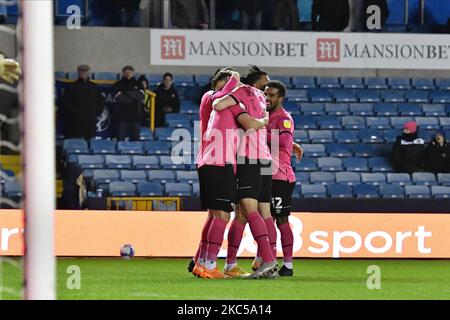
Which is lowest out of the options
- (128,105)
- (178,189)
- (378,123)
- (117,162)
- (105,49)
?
(178,189)

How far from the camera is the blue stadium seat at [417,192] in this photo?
62.9 ft

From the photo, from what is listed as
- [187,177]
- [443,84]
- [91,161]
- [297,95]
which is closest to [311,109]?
[297,95]

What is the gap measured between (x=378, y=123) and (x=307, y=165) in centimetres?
200

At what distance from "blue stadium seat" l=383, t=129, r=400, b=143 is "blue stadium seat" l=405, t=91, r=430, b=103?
1120 millimetres

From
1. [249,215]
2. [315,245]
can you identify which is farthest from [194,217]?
[249,215]

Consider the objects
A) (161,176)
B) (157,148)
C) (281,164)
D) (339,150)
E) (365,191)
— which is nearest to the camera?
(281,164)

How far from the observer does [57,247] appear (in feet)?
48.4

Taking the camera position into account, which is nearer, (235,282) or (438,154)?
(235,282)

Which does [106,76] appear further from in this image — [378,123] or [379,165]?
[379,165]

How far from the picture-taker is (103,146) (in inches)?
754

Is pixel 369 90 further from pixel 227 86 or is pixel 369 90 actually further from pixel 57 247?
pixel 227 86

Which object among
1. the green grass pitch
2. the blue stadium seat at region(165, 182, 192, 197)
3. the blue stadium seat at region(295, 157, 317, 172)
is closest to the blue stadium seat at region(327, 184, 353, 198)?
the blue stadium seat at region(295, 157, 317, 172)

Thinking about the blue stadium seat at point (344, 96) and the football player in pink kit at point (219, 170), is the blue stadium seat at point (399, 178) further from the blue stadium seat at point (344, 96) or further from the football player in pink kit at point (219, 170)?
the football player in pink kit at point (219, 170)

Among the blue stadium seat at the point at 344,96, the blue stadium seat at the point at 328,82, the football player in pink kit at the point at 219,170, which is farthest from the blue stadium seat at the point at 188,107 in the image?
the football player in pink kit at the point at 219,170
